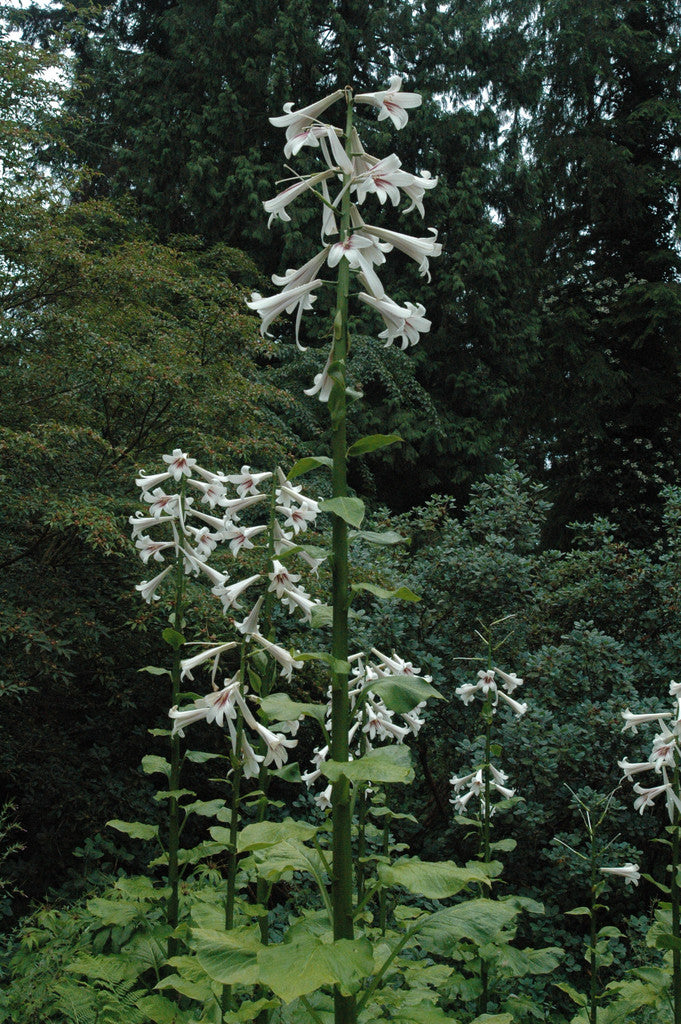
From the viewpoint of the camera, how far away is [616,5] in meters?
12.4

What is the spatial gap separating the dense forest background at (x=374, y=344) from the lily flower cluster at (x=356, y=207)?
2.61 meters

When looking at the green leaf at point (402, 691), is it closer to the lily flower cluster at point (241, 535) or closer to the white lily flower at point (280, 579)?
the lily flower cluster at point (241, 535)

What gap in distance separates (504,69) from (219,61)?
4.32 meters

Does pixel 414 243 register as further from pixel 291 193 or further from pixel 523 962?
pixel 523 962

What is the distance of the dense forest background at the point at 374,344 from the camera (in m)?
4.66

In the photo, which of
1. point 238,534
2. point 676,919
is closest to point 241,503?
point 238,534

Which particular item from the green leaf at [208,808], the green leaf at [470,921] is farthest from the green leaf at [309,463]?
the green leaf at [208,808]

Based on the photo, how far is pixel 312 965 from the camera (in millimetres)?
1198

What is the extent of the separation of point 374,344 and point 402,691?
8.41m

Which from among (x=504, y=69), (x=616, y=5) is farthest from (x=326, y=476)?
(x=616, y=5)

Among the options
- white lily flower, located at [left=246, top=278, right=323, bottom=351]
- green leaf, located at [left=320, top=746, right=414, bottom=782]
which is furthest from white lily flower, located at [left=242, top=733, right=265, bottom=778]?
white lily flower, located at [left=246, top=278, right=323, bottom=351]

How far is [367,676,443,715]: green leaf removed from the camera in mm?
1342

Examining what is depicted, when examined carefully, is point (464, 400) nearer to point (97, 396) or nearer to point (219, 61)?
point (219, 61)

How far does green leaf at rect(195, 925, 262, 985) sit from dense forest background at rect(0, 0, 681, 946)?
260 cm
